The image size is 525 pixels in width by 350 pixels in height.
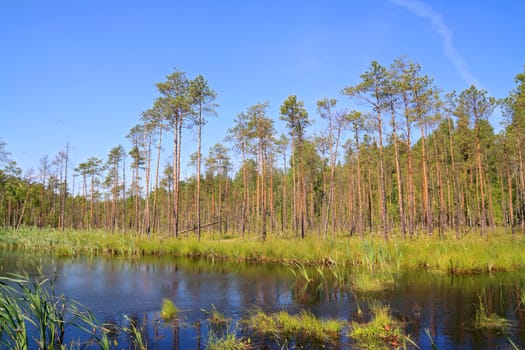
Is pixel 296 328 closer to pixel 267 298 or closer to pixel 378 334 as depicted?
pixel 378 334

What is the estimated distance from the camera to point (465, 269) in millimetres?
15602

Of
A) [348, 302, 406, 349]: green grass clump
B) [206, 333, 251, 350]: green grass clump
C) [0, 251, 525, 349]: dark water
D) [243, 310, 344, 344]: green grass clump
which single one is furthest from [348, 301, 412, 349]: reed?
[206, 333, 251, 350]: green grass clump

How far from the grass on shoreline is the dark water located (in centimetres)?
100

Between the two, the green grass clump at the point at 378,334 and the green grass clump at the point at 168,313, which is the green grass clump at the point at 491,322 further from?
the green grass clump at the point at 168,313

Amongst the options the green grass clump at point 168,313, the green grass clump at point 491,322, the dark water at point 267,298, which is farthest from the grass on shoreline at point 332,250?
the green grass clump at point 168,313

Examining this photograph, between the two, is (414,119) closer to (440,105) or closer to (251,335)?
(440,105)

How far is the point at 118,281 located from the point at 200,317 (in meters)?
6.76

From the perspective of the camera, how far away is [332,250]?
60.5ft

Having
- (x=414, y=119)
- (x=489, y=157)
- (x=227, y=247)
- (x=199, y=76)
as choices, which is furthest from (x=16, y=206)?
(x=489, y=157)

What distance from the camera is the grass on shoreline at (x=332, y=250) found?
15.7 m

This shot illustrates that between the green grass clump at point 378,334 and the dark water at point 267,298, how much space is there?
0.30m

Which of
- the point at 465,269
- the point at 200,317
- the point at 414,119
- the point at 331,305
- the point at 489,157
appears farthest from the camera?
the point at 489,157

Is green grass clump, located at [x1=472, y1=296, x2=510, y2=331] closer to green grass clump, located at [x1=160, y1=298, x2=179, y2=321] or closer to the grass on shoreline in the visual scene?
the grass on shoreline

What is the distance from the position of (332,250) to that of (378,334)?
10970 mm
